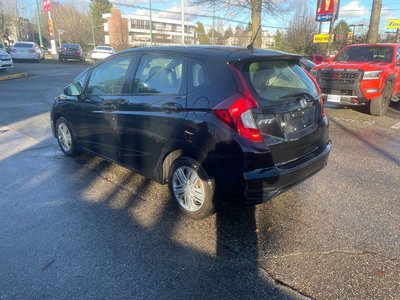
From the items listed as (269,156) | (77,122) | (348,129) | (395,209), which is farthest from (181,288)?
(348,129)

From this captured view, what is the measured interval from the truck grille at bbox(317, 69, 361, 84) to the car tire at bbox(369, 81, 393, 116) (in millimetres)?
852

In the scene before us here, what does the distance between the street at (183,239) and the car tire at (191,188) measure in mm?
134

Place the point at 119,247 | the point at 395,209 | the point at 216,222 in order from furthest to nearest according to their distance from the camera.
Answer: the point at 395,209
the point at 216,222
the point at 119,247

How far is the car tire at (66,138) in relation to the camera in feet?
16.5

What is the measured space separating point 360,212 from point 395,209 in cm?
42

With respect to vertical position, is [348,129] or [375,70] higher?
[375,70]

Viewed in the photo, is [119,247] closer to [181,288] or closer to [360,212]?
[181,288]

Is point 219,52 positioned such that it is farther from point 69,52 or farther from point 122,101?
point 69,52

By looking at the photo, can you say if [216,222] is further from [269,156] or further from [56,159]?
[56,159]

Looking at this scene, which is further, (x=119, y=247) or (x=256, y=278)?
(x=119, y=247)

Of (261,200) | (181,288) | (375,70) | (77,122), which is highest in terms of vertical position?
(375,70)

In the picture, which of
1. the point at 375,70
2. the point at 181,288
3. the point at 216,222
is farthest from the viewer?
the point at 375,70

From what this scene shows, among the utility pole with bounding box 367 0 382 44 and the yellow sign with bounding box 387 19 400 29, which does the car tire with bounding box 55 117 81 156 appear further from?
the yellow sign with bounding box 387 19 400 29

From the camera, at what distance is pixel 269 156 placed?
2938mm
